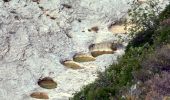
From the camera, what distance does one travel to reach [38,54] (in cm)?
2592

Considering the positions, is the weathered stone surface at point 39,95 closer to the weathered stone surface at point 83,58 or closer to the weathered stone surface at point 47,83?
the weathered stone surface at point 47,83

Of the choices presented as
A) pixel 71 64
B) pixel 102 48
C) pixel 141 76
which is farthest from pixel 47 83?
pixel 141 76

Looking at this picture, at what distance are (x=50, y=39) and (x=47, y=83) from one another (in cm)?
343

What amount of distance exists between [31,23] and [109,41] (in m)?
4.63

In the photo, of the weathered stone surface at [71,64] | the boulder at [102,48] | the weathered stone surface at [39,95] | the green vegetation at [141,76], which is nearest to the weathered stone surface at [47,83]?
the weathered stone surface at [39,95]

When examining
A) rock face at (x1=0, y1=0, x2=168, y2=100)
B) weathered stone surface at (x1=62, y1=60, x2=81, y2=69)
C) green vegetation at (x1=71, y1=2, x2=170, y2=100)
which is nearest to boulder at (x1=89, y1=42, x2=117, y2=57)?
rock face at (x1=0, y1=0, x2=168, y2=100)

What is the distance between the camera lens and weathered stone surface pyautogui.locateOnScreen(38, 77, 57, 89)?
958 inches

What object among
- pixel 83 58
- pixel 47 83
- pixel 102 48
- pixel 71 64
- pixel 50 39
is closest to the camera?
pixel 47 83

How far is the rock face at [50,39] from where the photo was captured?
24328 mm

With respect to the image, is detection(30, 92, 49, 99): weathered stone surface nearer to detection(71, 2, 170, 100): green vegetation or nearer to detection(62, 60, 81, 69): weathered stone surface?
detection(62, 60, 81, 69): weathered stone surface

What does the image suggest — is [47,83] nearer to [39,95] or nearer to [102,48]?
[39,95]

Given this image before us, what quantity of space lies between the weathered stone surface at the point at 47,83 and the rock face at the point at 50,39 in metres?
0.23

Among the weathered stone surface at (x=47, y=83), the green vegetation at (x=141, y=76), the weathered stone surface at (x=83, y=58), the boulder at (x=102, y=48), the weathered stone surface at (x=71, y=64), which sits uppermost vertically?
the green vegetation at (x=141, y=76)

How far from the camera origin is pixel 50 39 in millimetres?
27125
